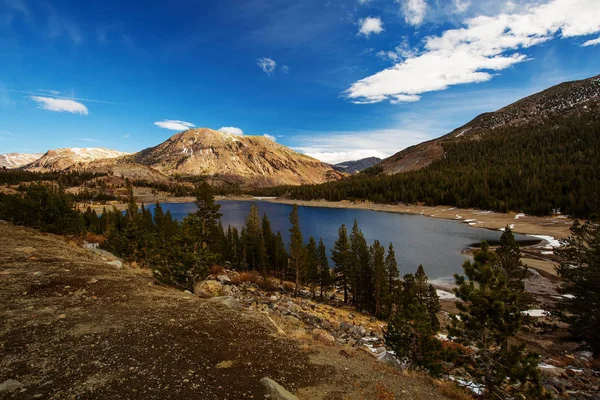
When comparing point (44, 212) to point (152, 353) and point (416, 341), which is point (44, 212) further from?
point (416, 341)

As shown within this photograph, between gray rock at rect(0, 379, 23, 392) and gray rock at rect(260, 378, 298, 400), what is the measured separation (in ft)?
20.2

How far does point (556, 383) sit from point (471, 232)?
92535 mm

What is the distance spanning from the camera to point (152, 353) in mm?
9578

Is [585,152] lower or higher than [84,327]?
higher

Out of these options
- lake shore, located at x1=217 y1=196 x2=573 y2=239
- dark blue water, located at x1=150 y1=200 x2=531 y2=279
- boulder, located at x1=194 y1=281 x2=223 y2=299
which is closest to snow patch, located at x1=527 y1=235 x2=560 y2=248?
lake shore, located at x1=217 y1=196 x2=573 y2=239

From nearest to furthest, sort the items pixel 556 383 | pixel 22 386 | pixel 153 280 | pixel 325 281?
1. pixel 22 386
2. pixel 556 383
3. pixel 153 280
4. pixel 325 281

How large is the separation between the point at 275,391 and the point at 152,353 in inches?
183

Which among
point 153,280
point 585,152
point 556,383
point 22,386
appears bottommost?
point 556,383

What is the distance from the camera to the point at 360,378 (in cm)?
983

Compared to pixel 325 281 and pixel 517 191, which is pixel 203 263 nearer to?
pixel 325 281

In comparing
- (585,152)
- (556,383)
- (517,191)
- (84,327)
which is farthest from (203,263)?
(585,152)

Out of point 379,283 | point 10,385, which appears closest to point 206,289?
point 10,385

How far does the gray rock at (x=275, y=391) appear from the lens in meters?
7.70

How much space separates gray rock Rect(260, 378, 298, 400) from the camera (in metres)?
7.70
